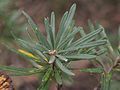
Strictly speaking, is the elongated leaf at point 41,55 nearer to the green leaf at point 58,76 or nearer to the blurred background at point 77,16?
the green leaf at point 58,76

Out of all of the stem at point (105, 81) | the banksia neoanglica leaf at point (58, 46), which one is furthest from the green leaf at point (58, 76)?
the stem at point (105, 81)

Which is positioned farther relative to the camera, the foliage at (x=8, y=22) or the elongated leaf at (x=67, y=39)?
the foliage at (x=8, y=22)

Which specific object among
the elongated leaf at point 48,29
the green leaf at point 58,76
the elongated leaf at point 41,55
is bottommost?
the green leaf at point 58,76

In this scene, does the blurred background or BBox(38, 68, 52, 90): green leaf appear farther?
the blurred background

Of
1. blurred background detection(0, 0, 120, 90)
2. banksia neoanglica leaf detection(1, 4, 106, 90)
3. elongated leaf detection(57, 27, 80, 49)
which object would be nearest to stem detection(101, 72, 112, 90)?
banksia neoanglica leaf detection(1, 4, 106, 90)

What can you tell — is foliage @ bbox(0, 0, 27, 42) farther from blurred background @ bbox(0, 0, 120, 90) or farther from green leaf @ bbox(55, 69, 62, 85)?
green leaf @ bbox(55, 69, 62, 85)

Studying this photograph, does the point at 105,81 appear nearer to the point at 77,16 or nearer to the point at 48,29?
the point at 48,29

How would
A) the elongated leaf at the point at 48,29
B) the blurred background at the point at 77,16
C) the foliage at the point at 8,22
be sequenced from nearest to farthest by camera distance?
1. the elongated leaf at the point at 48,29
2. the foliage at the point at 8,22
3. the blurred background at the point at 77,16

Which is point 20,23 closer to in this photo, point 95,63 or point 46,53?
point 95,63

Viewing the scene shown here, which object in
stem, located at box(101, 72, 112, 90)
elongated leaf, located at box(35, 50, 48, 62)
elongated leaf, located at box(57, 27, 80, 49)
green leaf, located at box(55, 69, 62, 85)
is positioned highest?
elongated leaf, located at box(57, 27, 80, 49)

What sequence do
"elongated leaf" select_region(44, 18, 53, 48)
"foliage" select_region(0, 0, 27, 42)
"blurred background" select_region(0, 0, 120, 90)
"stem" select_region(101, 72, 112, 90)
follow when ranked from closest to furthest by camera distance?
"elongated leaf" select_region(44, 18, 53, 48) < "stem" select_region(101, 72, 112, 90) < "foliage" select_region(0, 0, 27, 42) < "blurred background" select_region(0, 0, 120, 90)

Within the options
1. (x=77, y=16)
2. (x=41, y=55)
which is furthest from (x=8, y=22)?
(x=77, y=16)
